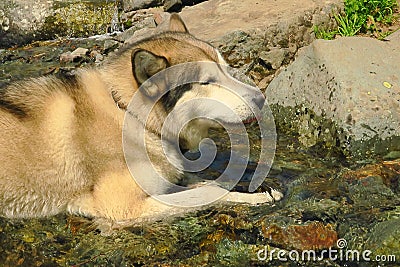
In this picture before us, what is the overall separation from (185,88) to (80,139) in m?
1.10

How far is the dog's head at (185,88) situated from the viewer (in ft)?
16.8

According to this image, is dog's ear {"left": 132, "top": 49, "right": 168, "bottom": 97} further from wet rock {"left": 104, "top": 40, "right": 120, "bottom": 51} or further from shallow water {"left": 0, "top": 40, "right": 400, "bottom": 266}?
wet rock {"left": 104, "top": 40, "right": 120, "bottom": 51}

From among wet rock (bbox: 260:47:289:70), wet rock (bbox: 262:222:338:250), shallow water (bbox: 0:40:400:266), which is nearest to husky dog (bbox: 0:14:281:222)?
shallow water (bbox: 0:40:400:266)

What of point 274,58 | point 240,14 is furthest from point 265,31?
point 240,14

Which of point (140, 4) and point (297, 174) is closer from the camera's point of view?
point (297, 174)

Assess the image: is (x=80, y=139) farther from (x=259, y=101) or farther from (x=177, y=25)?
(x=259, y=101)

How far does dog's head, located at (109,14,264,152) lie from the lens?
513 cm

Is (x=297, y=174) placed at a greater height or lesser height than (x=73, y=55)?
lesser

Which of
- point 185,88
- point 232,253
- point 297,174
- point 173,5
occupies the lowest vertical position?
point 297,174

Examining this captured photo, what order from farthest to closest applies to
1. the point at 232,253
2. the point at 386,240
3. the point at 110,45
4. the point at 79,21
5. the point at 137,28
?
the point at 79,21, the point at 137,28, the point at 110,45, the point at 232,253, the point at 386,240

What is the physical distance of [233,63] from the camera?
916 cm

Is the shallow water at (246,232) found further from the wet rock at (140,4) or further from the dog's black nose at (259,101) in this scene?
the wet rock at (140,4)

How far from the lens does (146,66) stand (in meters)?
5.00

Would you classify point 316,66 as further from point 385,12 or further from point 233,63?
point 385,12
